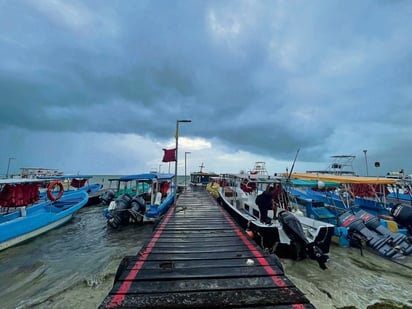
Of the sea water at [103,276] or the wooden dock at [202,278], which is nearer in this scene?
the wooden dock at [202,278]

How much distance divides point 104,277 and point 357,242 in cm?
1004

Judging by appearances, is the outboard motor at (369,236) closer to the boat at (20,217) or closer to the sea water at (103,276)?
the sea water at (103,276)

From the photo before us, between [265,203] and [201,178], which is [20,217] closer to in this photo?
[265,203]

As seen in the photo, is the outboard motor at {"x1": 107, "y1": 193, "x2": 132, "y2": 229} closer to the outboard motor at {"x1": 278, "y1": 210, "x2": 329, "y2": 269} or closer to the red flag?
the red flag

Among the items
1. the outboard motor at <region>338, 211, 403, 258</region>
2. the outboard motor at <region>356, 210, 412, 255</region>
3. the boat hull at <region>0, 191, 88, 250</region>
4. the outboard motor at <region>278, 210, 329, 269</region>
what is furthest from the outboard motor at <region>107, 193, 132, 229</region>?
the outboard motor at <region>356, 210, 412, 255</region>

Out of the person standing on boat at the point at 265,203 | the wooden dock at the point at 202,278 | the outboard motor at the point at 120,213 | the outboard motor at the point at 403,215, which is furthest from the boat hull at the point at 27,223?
the outboard motor at the point at 403,215

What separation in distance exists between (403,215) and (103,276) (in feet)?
44.2

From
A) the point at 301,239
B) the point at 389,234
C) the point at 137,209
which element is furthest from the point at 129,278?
the point at 389,234

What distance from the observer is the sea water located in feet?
16.5

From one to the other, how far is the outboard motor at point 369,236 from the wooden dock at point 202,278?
A: 6465 mm

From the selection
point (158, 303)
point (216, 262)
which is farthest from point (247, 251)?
point (158, 303)

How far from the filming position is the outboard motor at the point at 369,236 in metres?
7.61

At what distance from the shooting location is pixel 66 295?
5.23 meters

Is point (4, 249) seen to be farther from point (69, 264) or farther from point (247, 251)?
point (247, 251)
